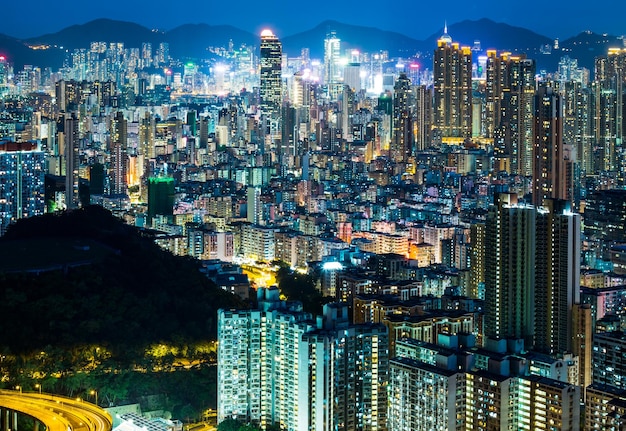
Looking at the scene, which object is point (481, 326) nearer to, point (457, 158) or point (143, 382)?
point (143, 382)

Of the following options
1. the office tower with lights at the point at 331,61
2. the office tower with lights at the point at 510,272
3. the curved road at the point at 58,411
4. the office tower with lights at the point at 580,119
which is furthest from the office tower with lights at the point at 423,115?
the curved road at the point at 58,411

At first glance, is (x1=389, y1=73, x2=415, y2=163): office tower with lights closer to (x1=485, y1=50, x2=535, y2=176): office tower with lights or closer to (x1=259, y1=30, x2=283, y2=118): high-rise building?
(x1=485, y1=50, x2=535, y2=176): office tower with lights

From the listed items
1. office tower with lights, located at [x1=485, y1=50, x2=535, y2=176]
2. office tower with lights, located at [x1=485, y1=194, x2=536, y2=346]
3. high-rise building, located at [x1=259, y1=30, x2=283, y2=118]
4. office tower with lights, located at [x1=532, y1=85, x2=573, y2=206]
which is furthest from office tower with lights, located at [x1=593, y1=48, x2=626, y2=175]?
office tower with lights, located at [x1=485, y1=194, x2=536, y2=346]

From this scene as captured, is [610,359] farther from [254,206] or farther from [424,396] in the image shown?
[254,206]

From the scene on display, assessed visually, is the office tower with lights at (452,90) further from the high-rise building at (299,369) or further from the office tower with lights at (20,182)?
the high-rise building at (299,369)

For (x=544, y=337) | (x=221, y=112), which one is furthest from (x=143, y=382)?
(x=221, y=112)

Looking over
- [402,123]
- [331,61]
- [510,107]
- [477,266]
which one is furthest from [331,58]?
[477,266]
